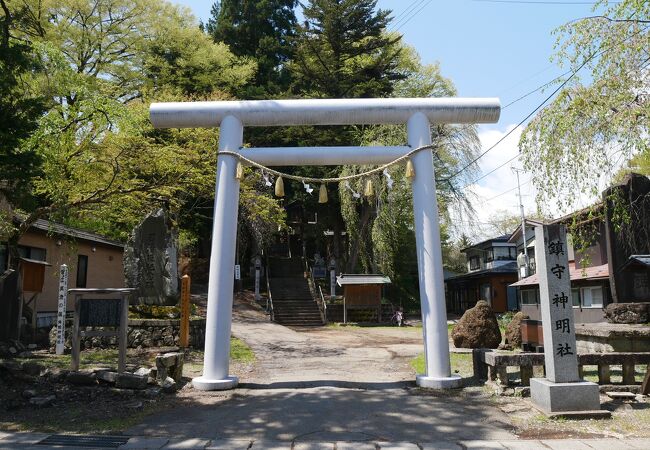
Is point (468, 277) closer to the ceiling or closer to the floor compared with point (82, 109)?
closer to the floor

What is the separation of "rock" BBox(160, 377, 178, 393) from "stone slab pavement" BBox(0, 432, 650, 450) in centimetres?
254

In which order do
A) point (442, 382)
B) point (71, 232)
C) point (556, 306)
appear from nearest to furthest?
1. point (556, 306)
2. point (442, 382)
3. point (71, 232)

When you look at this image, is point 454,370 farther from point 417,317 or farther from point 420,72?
point 420,72

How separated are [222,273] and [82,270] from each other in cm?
1335

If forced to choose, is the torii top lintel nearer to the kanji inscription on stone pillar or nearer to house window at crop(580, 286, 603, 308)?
the kanji inscription on stone pillar

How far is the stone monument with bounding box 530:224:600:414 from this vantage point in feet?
20.6

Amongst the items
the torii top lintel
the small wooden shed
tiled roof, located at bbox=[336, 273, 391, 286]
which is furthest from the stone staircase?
the torii top lintel

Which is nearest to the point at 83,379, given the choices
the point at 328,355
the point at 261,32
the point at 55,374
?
the point at 55,374

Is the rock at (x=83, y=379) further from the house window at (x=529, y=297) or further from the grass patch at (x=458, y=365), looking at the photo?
the house window at (x=529, y=297)

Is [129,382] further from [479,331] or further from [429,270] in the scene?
[479,331]

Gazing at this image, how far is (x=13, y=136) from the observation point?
719 centimetres

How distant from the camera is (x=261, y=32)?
111 feet

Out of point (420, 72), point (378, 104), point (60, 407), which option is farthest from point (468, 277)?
point (60, 407)

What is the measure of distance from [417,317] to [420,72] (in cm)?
1775
